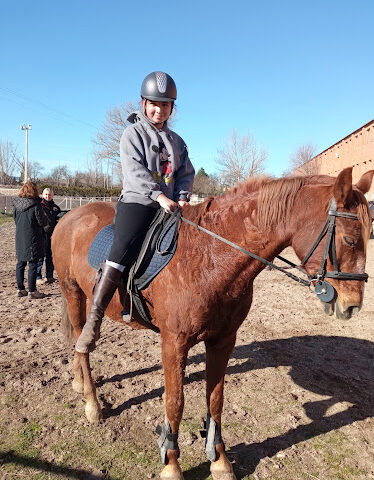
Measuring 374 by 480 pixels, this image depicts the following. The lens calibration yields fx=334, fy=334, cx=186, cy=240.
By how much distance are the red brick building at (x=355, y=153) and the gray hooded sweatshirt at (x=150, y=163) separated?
26.9 meters

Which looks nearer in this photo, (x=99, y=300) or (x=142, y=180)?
(x=142, y=180)

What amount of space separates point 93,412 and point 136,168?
8.03 feet

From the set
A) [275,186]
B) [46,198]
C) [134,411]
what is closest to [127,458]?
[134,411]

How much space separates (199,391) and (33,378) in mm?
1975

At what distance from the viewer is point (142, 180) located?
2.77 m

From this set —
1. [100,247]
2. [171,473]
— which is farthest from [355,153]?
[171,473]

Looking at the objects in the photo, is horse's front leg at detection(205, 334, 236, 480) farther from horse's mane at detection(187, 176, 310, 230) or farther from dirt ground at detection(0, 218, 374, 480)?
horse's mane at detection(187, 176, 310, 230)

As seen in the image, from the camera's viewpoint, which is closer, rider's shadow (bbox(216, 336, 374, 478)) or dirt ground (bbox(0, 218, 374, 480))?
dirt ground (bbox(0, 218, 374, 480))

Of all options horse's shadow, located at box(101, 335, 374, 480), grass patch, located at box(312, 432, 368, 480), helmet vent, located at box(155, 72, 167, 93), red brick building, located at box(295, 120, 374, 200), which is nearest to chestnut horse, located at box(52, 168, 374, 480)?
horse's shadow, located at box(101, 335, 374, 480)

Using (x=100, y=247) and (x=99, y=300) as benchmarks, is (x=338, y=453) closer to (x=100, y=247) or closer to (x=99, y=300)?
(x=99, y=300)

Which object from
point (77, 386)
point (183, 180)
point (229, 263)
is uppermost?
point (183, 180)

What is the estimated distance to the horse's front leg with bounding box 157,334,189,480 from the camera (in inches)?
101

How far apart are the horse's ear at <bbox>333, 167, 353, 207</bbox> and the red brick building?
27.6 m

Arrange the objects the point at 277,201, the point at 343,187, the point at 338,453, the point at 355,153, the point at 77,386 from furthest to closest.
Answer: the point at 355,153
the point at 77,386
the point at 338,453
the point at 277,201
the point at 343,187
